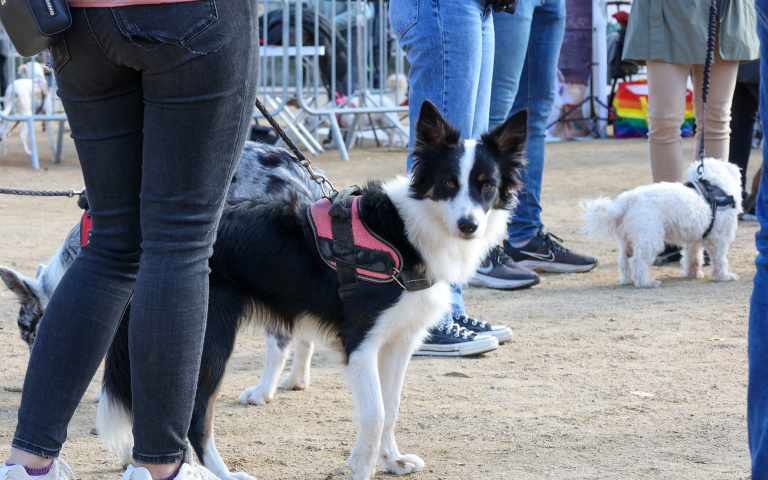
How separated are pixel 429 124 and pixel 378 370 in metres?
0.87

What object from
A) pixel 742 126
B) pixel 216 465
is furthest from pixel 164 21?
pixel 742 126

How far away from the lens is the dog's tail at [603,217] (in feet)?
17.6

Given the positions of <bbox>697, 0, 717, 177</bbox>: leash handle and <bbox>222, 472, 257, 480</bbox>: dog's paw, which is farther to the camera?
<bbox>697, 0, 717, 177</bbox>: leash handle

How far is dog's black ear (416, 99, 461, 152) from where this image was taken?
2896 millimetres

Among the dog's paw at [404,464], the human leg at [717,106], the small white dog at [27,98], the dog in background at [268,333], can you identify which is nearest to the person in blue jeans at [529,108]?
the human leg at [717,106]

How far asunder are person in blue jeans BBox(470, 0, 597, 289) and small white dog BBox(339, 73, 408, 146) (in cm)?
653

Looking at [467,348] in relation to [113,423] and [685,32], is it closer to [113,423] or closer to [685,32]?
[113,423]

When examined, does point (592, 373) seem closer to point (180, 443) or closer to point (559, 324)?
point (559, 324)

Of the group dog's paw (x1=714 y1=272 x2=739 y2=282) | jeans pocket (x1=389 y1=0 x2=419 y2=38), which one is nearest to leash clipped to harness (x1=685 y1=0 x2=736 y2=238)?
dog's paw (x1=714 y1=272 x2=739 y2=282)

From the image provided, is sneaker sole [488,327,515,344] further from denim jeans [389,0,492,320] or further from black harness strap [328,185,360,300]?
black harness strap [328,185,360,300]

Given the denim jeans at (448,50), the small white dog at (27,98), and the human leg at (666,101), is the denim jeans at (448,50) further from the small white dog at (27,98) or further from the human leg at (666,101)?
the small white dog at (27,98)

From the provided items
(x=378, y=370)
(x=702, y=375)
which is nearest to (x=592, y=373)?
(x=702, y=375)

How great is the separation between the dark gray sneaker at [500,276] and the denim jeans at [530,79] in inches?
18.1

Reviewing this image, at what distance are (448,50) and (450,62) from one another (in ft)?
0.17
